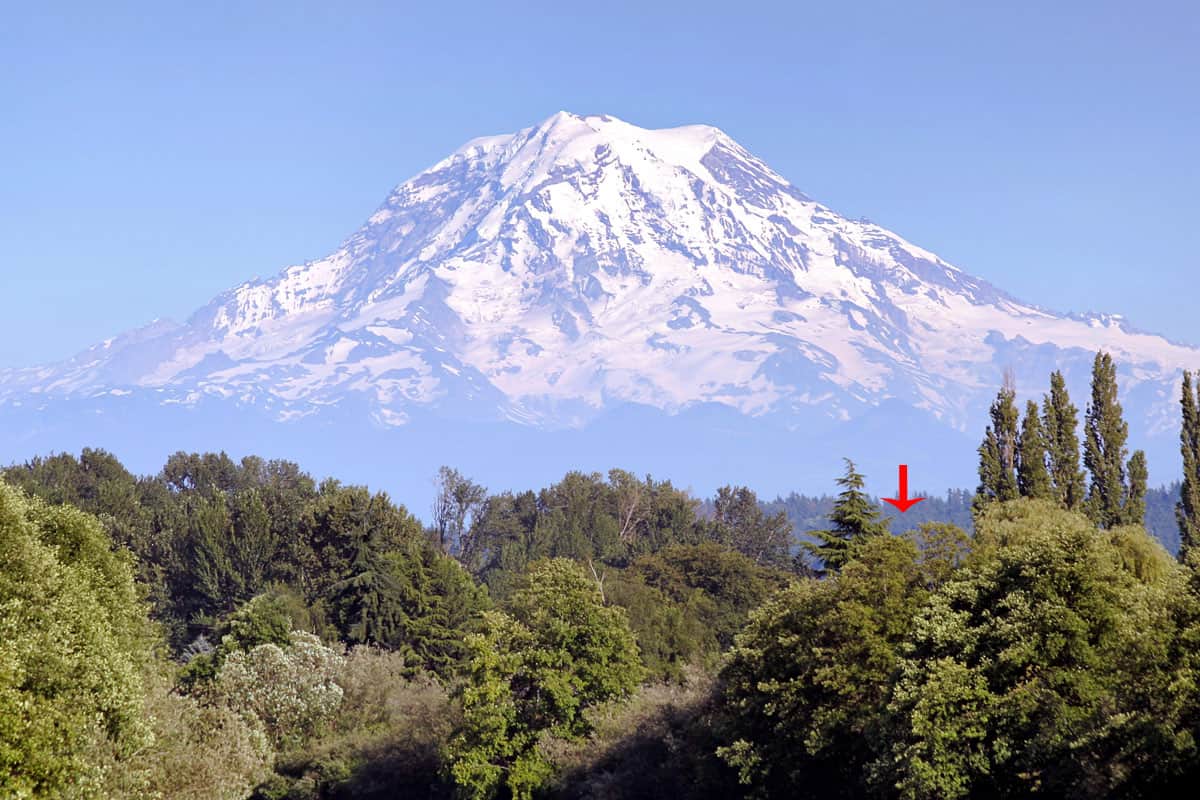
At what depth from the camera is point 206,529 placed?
431 ft

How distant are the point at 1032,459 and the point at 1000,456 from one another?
2.61m

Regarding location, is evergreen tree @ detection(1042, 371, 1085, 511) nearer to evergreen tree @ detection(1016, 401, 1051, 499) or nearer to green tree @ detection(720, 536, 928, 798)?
evergreen tree @ detection(1016, 401, 1051, 499)

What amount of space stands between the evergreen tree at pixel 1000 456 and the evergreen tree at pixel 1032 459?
82 cm

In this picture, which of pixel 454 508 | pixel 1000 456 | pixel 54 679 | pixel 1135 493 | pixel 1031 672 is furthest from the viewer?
pixel 454 508

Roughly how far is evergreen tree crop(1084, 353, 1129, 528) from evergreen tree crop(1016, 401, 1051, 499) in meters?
3.06

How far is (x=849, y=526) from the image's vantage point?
85312 mm

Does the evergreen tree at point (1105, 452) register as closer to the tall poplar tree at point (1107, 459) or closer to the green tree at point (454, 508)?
the tall poplar tree at point (1107, 459)

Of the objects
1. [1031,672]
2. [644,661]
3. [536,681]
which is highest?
[1031,672]

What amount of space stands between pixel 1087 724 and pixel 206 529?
101 metres

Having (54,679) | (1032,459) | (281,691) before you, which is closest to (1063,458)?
(1032,459)

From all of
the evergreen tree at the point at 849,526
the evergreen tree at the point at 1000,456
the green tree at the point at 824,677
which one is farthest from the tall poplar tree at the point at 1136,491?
the green tree at the point at 824,677

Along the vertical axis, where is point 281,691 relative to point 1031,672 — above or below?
below

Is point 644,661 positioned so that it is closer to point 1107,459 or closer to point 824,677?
point 1107,459

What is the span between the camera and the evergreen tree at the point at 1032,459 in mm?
87062
